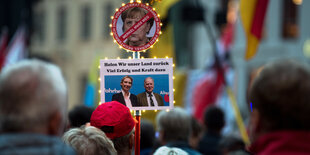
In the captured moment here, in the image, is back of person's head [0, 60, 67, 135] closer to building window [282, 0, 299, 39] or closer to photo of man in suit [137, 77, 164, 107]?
photo of man in suit [137, 77, 164, 107]

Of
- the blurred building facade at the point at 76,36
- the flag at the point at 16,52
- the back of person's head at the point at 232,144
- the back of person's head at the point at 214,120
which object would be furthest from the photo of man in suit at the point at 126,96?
the blurred building facade at the point at 76,36

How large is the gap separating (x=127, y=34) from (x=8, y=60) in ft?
28.6

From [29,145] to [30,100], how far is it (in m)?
0.18

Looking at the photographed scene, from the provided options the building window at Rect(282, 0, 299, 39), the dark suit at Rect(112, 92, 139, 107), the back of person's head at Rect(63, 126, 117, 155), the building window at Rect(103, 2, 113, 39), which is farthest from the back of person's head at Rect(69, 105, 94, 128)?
the building window at Rect(103, 2, 113, 39)

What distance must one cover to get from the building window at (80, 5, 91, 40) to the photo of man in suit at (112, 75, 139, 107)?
1469 inches

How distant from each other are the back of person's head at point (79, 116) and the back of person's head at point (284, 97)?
10.2 ft

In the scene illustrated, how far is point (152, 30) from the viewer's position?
407 cm

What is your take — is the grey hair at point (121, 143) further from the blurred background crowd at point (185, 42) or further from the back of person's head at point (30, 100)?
the back of person's head at point (30, 100)

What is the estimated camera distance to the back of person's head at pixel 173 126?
15.5 feet

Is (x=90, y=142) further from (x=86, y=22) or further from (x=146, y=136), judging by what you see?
(x=86, y=22)

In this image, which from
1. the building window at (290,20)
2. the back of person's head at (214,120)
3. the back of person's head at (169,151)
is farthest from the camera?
the building window at (290,20)

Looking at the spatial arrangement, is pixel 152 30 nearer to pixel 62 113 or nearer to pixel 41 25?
pixel 62 113

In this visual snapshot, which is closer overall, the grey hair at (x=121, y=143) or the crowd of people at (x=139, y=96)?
the grey hair at (x=121, y=143)

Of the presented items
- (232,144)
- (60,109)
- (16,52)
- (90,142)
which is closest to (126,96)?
(90,142)
